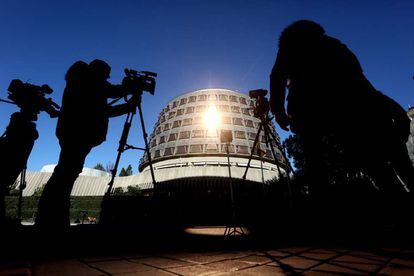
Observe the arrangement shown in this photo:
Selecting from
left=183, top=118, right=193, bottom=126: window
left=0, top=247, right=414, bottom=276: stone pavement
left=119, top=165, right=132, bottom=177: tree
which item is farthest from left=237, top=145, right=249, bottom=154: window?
left=119, top=165, right=132, bottom=177: tree

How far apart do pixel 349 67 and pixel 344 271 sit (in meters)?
2.17

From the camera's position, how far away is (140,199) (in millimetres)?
8445

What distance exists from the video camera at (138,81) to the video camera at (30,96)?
149cm

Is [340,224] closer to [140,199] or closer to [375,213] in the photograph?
[375,213]

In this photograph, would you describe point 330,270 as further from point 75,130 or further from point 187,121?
point 187,121

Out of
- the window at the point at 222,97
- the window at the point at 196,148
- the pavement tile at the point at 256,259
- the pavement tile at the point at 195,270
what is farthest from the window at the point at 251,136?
the pavement tile at the point at 195,270

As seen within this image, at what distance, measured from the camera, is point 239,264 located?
1.62 m

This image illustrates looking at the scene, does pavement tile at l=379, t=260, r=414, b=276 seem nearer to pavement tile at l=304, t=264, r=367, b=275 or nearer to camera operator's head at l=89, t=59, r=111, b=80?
pavement tile at l=304, t=264, r=367, b=275

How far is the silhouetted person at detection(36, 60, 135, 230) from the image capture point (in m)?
2.72

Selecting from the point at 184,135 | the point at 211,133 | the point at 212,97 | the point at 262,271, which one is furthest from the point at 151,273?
the point at 212,97

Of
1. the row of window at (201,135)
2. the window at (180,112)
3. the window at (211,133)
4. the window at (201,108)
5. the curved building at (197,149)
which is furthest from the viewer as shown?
the window at (180,112)

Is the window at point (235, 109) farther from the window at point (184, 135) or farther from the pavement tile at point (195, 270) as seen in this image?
the pavement tile at point (195, 270)

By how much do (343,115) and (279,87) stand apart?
1058 mm

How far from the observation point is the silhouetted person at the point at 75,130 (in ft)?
8.94
